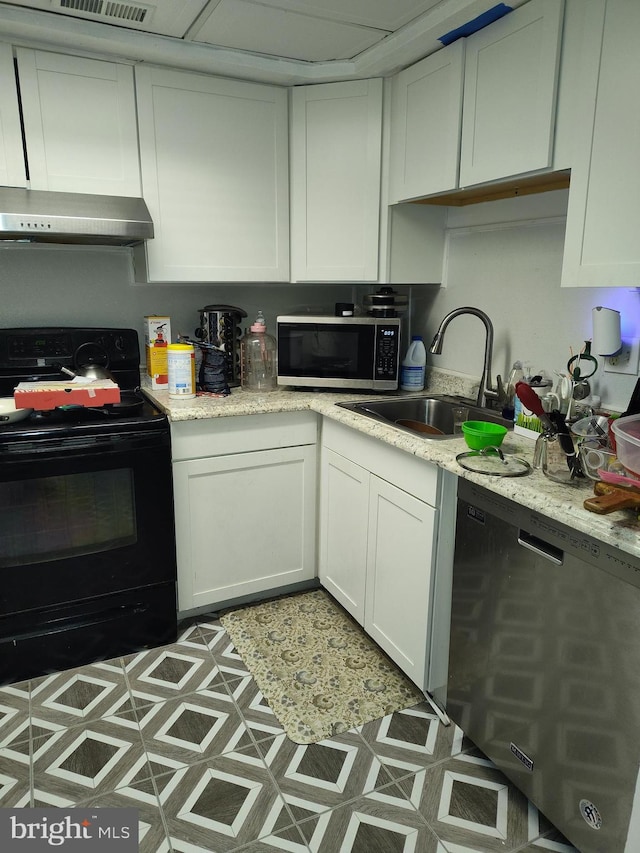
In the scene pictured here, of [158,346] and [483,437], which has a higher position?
[158,346]

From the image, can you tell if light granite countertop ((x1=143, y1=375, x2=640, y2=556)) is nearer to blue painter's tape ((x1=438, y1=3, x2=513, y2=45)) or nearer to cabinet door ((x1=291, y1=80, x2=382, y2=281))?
cabinet door ((x1=291, y1=80, x2=382, y2=281))

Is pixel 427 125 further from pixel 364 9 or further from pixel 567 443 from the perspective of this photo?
pixel 567 443

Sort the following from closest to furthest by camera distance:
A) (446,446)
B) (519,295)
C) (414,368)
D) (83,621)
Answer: (446,446) < (83,621) < (519,295) < (414,368)

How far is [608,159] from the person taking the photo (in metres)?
1.42

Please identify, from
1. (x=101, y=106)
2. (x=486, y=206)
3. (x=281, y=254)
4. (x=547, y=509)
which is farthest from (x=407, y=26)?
(x=547, y=509)

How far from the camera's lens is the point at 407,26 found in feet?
6.25

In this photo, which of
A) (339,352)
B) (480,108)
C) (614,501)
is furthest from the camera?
(339,352)

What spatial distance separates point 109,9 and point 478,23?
112 centimetres

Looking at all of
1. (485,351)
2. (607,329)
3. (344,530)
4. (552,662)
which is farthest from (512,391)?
(552,662)

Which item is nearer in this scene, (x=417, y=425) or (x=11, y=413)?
(x=11, y=413)

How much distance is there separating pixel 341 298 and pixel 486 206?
2.99 ft

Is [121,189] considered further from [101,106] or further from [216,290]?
[216,290]

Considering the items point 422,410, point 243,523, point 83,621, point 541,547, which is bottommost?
point 83,621

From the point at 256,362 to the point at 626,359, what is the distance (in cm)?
141
